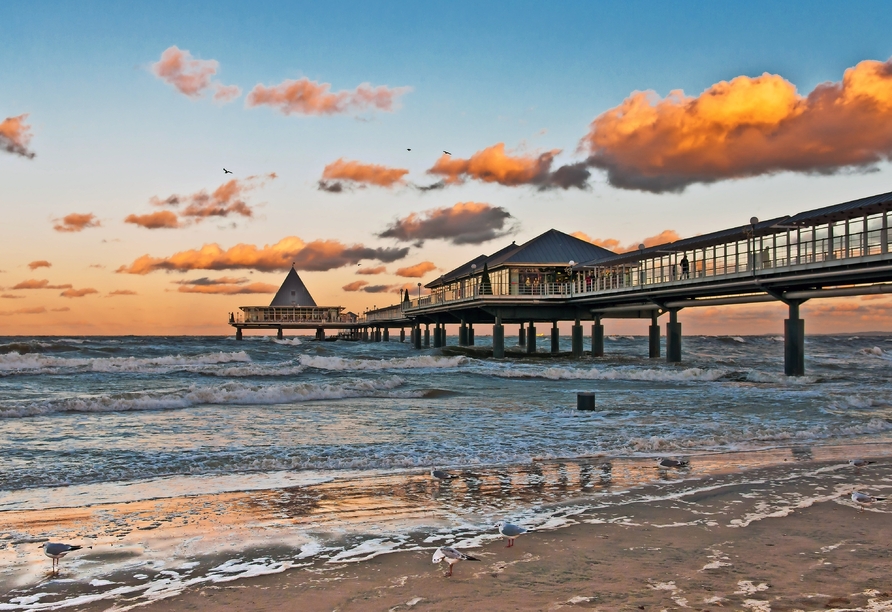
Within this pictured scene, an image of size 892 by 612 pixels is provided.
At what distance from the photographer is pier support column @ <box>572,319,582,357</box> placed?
52125 mm

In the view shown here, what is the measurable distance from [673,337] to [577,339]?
9.94m

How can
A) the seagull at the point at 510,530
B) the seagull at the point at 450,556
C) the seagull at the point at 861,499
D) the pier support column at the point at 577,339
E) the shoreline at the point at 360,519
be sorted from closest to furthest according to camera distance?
the seagull at the point at 450,556 < the shoreline at the point at 360,519 < the seagull at the point at 510,530 < the seagull at the point at 861,499 < the pier support column at the point at 577,339

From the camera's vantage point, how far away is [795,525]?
6953 mm

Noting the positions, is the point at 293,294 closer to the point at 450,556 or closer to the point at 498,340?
the point at 498,340

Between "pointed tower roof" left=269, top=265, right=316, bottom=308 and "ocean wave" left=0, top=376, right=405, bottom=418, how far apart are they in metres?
88.6

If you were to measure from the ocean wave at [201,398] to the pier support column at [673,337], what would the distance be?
22516 mm

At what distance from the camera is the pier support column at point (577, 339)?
171 ft

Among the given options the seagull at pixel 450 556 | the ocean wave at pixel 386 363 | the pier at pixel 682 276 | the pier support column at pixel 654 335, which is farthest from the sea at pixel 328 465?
the pier support column at pixel 654 335

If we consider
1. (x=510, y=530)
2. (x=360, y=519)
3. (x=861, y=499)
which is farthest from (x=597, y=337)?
(x=510, y=530)

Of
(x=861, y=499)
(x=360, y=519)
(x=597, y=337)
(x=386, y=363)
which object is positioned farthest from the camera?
(x=597, y=337)

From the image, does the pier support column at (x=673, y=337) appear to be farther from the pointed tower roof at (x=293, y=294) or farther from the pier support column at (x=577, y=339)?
the pointed tower roof at (x=293, y=294)

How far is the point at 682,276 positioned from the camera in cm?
3862

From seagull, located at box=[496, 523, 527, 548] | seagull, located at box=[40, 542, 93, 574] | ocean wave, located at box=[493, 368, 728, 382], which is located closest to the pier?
ocean wave, located at box=[493, 368, 728, 382]

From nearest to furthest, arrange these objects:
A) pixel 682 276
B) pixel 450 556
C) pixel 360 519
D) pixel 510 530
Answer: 1. pixel 450 556
2. pixel 510 530
3. pixel 360 519
4. pixel 682 276
